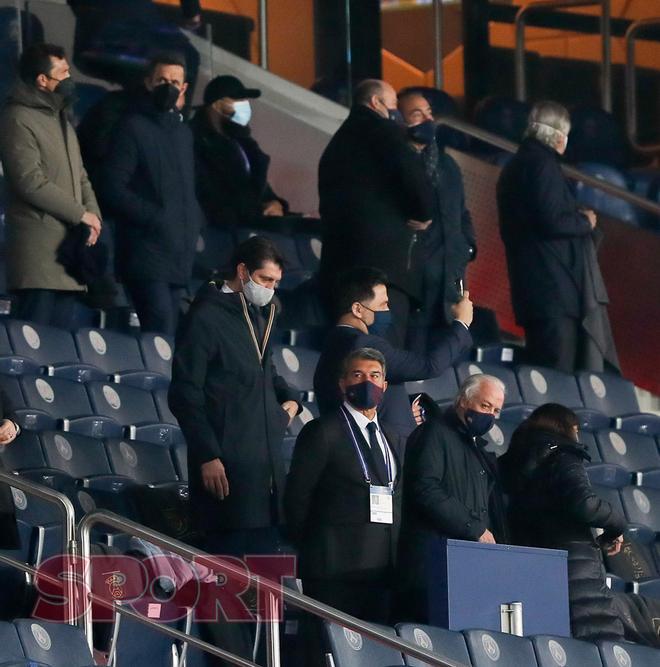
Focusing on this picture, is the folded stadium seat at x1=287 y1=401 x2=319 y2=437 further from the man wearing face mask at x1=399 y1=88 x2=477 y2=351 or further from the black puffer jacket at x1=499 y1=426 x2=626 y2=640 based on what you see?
the black puffer jacket at x1=499 y1=426 x2=626 y2=640

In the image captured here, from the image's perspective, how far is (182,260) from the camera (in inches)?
330

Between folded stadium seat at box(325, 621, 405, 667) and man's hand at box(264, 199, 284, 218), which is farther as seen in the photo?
man's hand at box(264, 199, 284, 218)

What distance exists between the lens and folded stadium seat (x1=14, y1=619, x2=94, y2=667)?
17.8 ft

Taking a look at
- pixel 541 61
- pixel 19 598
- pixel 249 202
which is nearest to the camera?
pixel 19 598

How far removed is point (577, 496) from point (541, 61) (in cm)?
724

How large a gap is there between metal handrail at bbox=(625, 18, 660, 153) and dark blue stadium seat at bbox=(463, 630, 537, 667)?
7264mm

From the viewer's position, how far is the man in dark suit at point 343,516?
6.14 m

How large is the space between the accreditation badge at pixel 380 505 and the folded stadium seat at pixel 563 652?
1.83ft

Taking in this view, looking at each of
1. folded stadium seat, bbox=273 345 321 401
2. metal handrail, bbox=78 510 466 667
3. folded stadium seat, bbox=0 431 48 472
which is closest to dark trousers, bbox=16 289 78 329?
folded stadium seat, bbox=273 345 321 401

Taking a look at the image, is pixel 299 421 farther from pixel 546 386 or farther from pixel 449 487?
pixel 449 487

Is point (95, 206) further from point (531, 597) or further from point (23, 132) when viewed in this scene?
point (531, 597)

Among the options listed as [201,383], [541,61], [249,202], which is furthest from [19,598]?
[541,61]

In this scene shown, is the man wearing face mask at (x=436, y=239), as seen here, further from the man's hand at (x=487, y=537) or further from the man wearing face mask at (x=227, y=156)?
the man's hand at (x=487, y=537)

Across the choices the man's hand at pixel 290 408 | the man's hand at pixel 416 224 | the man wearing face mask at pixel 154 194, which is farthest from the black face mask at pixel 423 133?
the man's hand at pixel 290 408
